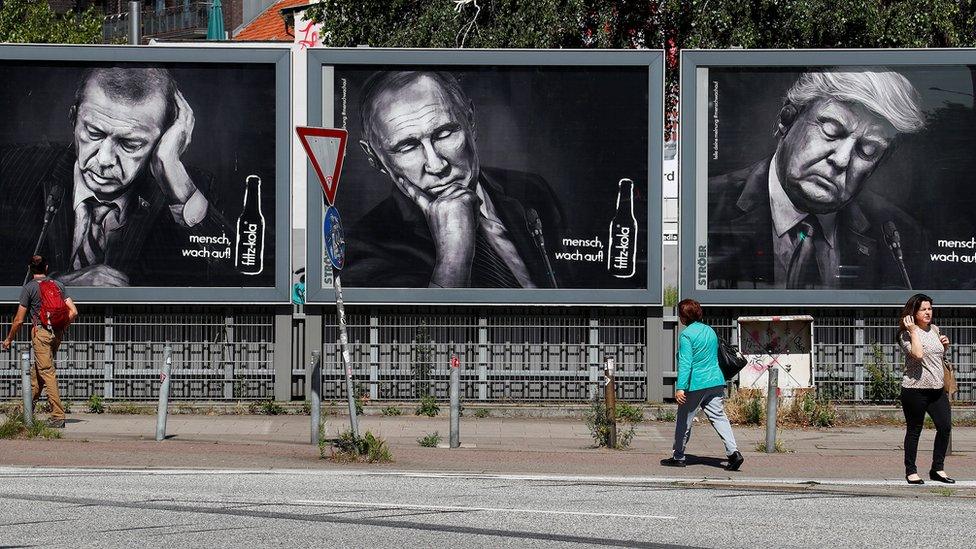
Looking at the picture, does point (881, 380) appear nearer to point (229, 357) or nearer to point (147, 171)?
point (229, 357)

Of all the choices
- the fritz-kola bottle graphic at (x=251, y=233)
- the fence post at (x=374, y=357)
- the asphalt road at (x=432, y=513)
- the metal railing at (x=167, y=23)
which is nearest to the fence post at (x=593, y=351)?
the fence post at (x=374, y=357)

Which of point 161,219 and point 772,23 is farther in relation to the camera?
point 772,23

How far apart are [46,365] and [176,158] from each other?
315cm

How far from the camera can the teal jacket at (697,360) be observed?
13.6m

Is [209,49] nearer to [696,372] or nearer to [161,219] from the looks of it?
[161,219]

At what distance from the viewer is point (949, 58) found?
58.0 ft

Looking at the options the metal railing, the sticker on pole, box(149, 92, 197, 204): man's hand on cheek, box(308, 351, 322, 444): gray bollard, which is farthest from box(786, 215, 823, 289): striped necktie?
the metal railing

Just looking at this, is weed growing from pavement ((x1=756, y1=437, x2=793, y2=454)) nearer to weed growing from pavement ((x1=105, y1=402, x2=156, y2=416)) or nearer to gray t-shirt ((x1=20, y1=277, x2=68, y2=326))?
weed growing from pavement ((x1=105, y1=402, x2=156, y2=416))

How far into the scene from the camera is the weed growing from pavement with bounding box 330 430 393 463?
13.5 meters

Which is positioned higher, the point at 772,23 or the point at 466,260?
the point at 772,23

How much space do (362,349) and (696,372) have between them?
5.80 meters

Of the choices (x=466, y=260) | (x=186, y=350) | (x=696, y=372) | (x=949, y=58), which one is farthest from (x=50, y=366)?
(x=949, y=58)

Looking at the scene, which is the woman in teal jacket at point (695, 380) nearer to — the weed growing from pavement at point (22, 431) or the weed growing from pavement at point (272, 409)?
the weed growing from pavement at point (272, 409)

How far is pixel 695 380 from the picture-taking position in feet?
44.5
